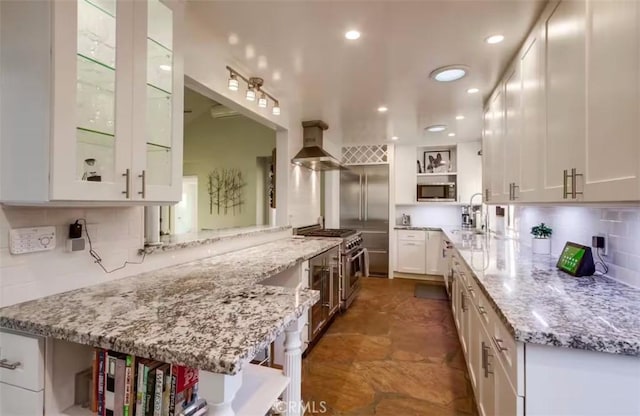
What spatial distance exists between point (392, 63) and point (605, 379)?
226 centimetres

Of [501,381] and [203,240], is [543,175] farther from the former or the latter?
[203,240]

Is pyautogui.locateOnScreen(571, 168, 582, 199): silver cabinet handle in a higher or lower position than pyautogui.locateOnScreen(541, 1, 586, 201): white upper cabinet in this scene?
lower

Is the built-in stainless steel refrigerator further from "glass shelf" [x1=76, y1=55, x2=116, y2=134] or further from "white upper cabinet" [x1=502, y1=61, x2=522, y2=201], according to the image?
"glass shelf" [x1=76, y1=55, x2=116, y2=134]

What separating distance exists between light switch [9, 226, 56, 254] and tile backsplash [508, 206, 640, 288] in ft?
8.89

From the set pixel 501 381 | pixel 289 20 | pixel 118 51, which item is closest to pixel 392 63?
pixel 289 20

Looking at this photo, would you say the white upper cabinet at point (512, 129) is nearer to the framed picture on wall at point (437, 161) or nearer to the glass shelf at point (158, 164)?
the glass shelf at point (158, 164)

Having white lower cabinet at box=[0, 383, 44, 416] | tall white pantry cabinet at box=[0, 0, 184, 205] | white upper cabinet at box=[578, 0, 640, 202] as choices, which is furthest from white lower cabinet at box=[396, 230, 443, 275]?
white lower cabinet at box=[0, 383, 44, 416]

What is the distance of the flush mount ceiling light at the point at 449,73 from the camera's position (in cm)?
250

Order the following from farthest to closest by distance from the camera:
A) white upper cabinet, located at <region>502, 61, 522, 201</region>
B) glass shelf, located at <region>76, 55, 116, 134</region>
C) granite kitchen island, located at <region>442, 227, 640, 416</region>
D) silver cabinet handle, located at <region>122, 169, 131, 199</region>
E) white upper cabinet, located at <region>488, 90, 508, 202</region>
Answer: white upper cabinet, located at <region>488, 90, 508, 202</region> → white upper cabinet, located at <region>502, 61, 522, 201</region> → silver cabinet handle, located at <region>122, 169, 131, 199</region> → glass shelf, located at <region>76, 55, 116, 134</region> → granite kitchen island, located at <region>442, 227, 640, 416</region>

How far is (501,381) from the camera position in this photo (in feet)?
4.28

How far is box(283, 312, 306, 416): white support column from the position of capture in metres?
1.29

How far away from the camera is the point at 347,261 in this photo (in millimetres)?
3740

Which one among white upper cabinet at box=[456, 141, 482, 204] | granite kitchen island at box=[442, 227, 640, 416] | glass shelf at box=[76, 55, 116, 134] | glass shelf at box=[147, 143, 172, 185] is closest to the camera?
granite kitchen island at box=[442, 227, 640, 416]

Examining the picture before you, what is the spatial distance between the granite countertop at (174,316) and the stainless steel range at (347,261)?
205 cm
